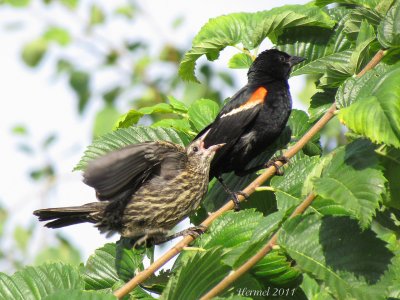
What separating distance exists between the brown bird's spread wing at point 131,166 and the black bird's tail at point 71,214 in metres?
0.25

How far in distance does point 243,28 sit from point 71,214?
1.41 metres

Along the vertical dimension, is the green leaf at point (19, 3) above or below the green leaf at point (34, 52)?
above

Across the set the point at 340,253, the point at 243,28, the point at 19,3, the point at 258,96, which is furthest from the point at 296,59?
the point at 19,3

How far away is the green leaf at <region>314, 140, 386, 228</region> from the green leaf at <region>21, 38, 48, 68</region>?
5.98m

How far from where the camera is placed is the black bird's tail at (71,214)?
12.5ft

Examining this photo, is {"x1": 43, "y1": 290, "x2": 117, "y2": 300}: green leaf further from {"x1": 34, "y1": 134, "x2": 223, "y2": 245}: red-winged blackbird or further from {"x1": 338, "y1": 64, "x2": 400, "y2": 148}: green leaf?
{"x1": 34, "y1": 134, "x2": 223, "y2": 245}: red-winged blackbird

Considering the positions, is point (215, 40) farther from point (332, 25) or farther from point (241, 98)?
point (241, 98)

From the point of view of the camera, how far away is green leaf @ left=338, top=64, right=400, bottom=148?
2.20 meters

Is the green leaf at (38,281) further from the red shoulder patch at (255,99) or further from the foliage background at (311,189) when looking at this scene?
the red shoulder patch at (255,99)

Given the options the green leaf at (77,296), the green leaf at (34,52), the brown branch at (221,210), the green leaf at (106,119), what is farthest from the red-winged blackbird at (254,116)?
the green leaf at (34,52)

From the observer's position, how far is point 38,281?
2545 mm

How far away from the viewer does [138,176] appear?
3.74m

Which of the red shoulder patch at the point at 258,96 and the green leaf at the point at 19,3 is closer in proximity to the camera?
the red shoulder patch at the point at 258,96

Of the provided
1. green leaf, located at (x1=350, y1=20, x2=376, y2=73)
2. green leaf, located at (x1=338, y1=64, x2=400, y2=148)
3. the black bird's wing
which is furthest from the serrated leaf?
the black bird's wing
